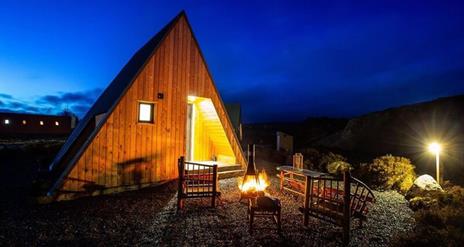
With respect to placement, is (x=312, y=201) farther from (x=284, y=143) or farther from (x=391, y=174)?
(x=284, y=143)

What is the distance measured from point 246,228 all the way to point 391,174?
649 centimetres

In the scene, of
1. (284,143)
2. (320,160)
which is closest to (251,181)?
(320,160)

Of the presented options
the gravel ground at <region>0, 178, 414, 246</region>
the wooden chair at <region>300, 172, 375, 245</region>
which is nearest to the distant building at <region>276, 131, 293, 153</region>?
the gravel ground at <region>0, 178, 414, 246</region>

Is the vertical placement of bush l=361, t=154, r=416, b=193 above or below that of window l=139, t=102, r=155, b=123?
below

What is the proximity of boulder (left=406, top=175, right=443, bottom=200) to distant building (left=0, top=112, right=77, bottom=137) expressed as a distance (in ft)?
148

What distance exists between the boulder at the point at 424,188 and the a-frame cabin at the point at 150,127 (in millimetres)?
5913

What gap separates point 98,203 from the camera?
21.4ft

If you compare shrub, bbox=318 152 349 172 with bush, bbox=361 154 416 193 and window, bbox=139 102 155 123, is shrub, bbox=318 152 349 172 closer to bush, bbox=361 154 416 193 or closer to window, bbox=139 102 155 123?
bush, bbox=361 154 416 193

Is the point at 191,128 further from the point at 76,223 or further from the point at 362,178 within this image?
the point at 362,178

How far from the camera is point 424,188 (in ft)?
24.2

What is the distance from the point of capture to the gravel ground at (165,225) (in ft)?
14.6

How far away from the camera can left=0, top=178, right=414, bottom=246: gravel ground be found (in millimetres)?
4453

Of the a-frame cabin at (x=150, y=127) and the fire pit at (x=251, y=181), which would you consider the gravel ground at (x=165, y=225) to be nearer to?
the fire pit at (x=251, y=181)

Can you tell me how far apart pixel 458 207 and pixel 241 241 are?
495cm
